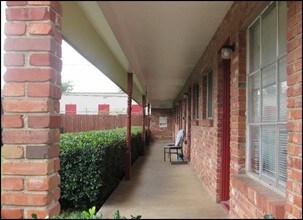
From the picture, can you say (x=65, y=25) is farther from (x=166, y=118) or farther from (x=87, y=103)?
(x=87, y=103)

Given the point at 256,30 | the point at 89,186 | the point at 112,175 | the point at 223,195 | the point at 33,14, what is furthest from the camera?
the point at 112,175

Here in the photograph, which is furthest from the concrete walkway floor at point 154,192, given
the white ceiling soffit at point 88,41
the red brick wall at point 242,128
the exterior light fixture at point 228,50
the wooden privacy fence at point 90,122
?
the wooden privacy fence at point 90,122

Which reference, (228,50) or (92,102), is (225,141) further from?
(92,102)

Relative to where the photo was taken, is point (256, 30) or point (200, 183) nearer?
point (256, 30)

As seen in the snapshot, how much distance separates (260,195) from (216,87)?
2.75m

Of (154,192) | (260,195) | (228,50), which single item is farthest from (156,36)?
(260,195)

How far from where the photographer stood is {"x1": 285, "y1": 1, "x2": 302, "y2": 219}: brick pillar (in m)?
2.10

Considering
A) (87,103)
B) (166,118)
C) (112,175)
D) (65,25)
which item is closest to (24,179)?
(65,25)

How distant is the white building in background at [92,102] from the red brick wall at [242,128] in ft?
79.2

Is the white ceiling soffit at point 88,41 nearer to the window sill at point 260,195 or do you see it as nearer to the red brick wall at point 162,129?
the window sill at point 260,195

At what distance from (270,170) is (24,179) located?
6.63 ft

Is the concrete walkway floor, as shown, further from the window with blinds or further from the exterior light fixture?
the exterior light fixture

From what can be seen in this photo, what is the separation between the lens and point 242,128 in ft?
12.3

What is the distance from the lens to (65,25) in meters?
2.42
